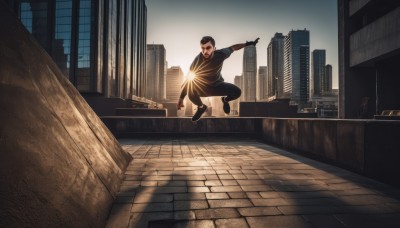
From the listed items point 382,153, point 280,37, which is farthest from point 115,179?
point 280,37

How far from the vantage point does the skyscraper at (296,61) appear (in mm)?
166575

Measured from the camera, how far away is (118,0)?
45.6 metres

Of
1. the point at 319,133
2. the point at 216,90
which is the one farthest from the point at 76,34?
the point at 319,133

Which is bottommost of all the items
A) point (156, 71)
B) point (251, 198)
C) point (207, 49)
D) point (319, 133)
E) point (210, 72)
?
point (251, 198)

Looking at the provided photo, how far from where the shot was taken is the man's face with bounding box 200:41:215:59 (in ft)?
14.9

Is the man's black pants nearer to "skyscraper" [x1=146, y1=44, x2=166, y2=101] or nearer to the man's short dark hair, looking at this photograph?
the man's short dark hair

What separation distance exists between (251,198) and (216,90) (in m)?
2.69

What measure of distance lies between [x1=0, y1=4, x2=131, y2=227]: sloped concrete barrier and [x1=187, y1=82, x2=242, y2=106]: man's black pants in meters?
2.90

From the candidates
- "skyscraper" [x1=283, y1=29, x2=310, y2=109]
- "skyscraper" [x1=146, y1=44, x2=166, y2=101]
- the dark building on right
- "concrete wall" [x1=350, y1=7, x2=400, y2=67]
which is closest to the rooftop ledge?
"concrete wall" [x1=350, y1=7, x2=400, y2=67]

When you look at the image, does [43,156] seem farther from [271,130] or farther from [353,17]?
[353,17]

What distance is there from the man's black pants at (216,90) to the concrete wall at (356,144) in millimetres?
1924

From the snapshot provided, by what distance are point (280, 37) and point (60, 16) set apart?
456ft

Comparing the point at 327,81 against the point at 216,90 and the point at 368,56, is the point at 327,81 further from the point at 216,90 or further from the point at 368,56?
the point at 216,90

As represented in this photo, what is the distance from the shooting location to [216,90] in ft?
16.1
